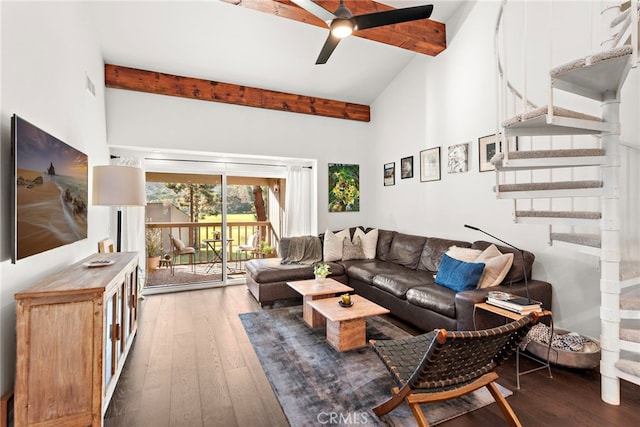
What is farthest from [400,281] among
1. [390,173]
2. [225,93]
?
[225,93]

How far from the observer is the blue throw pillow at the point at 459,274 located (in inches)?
116

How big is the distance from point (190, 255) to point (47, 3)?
3.79 meters

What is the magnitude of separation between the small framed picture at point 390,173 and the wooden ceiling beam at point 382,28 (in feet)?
5.88

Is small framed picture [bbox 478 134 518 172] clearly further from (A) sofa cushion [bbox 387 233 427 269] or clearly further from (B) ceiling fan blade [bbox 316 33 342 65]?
(B) ceiling fan blade [bbox 316 33 342 65]

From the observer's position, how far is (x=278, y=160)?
558 centimetres

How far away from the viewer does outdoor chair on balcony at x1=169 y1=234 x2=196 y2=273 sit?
5121mm

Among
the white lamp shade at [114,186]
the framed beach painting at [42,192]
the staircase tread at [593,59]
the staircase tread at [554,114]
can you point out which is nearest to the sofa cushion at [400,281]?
the staircase tread at [554,114]

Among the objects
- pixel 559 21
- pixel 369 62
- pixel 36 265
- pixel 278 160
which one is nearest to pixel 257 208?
pixel 278 160

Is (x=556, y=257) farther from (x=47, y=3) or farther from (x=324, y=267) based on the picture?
(x=47, y=3)

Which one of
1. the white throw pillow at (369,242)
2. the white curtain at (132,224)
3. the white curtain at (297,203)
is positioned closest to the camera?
the white curtain at (132,224)

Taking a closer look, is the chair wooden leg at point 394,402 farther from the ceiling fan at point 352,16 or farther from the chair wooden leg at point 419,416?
the ceiling fan at point 352,16

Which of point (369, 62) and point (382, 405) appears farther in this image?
point (369, 62)

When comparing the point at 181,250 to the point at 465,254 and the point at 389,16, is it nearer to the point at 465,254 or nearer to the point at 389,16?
the point at 465,254

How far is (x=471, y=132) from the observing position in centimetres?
386
